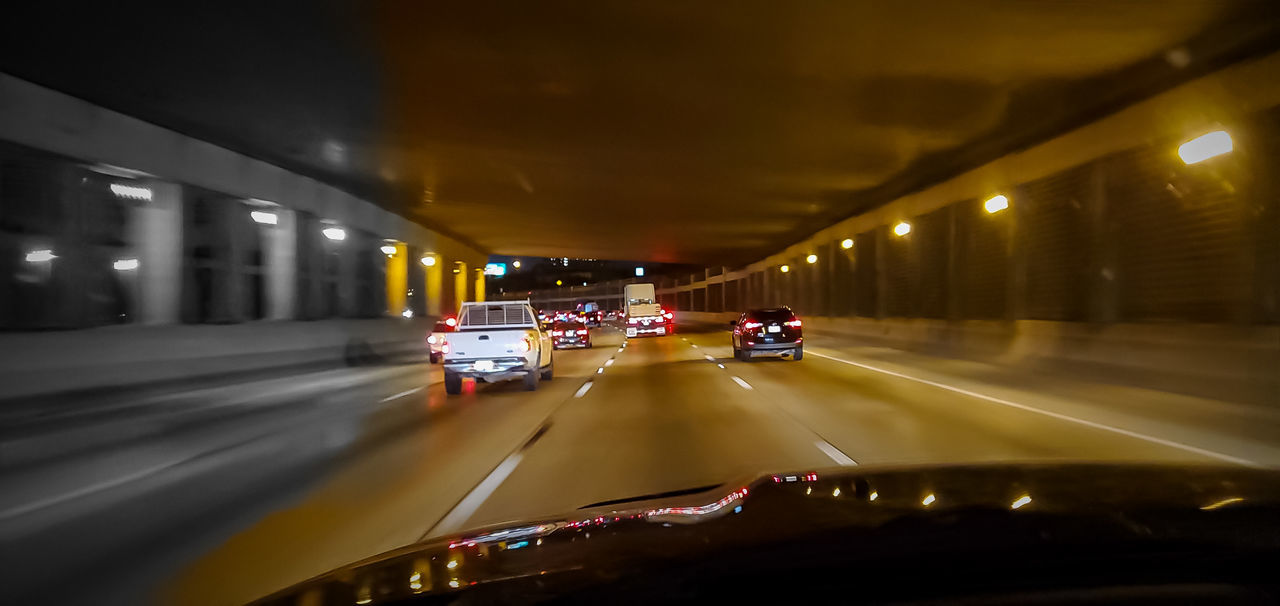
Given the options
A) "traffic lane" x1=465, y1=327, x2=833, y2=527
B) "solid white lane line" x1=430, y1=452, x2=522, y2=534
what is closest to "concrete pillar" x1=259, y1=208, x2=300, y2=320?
"traffic lane" x1=465, y1=327, x2=833, y2=527

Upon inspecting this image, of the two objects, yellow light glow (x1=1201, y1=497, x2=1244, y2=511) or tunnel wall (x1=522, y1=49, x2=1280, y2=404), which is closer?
yellow light glow (x1=1201, y1=497, x2=1244, y2=511)

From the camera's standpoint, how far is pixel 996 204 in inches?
995

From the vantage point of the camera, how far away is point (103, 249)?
17.9 m

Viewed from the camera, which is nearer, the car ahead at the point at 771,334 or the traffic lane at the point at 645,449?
the traffic lane at the point at 645,449

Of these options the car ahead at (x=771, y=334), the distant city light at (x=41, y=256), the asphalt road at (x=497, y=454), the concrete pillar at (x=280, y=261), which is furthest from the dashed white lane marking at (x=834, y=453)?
the concrete pillar at (x=280, y=261)

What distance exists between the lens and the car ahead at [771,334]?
1045 inches

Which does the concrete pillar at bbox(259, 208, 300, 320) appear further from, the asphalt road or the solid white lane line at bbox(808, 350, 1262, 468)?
the solid white lane line at bbox(808, 350, 1262, 468)

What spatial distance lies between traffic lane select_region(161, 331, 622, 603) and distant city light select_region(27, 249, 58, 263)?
703 cm

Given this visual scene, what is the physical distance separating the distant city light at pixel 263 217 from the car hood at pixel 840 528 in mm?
22401

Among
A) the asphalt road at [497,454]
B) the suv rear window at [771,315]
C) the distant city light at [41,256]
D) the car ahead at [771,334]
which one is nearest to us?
the asphalt road at [497,454]

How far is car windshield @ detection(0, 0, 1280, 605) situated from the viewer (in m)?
6.17

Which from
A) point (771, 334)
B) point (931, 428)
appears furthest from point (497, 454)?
point (771, 334)

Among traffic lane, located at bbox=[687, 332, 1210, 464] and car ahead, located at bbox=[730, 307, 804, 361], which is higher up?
car ahead, located at bbox=[730, 307, 804, 361]

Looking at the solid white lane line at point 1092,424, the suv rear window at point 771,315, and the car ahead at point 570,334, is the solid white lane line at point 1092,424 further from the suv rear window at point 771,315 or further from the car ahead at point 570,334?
the car ahead at point 570,334
